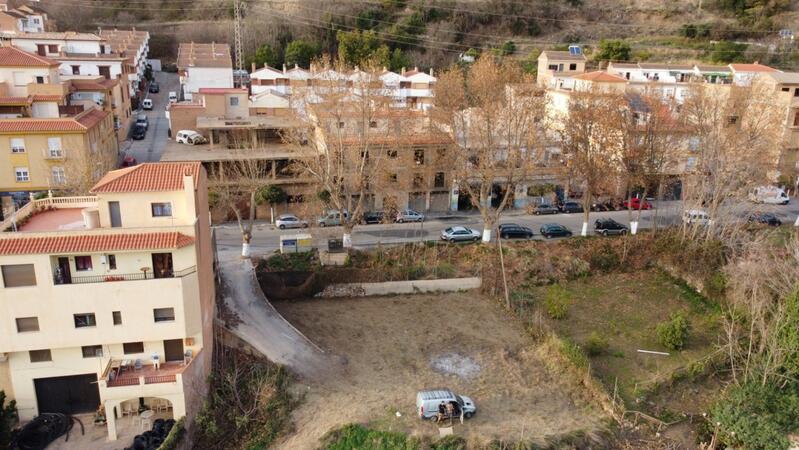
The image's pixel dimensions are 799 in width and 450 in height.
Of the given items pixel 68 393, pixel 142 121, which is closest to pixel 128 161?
pixel 142 121

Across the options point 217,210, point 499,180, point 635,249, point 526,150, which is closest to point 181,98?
point 217,210

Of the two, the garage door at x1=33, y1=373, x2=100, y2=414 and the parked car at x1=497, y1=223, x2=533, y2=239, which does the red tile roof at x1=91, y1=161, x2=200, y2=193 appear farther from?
the parked car at x1=497, y1=223, x2=533, y2=239

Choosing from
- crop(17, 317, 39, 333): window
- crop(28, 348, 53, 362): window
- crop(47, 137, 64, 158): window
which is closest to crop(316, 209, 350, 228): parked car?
crop(47, 137, 64, 158): window

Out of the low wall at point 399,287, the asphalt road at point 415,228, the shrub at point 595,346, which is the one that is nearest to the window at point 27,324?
the asphalt road at point 415,228

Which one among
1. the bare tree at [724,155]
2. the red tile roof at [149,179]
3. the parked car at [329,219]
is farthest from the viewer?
the parked car at [329,219]

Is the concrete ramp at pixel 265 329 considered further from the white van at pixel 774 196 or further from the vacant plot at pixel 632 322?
the white van at pixel 774 196

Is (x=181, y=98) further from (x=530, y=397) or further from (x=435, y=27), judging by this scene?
(x=530, y=397)

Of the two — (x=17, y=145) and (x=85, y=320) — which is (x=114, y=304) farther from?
(x=17, y=145)
